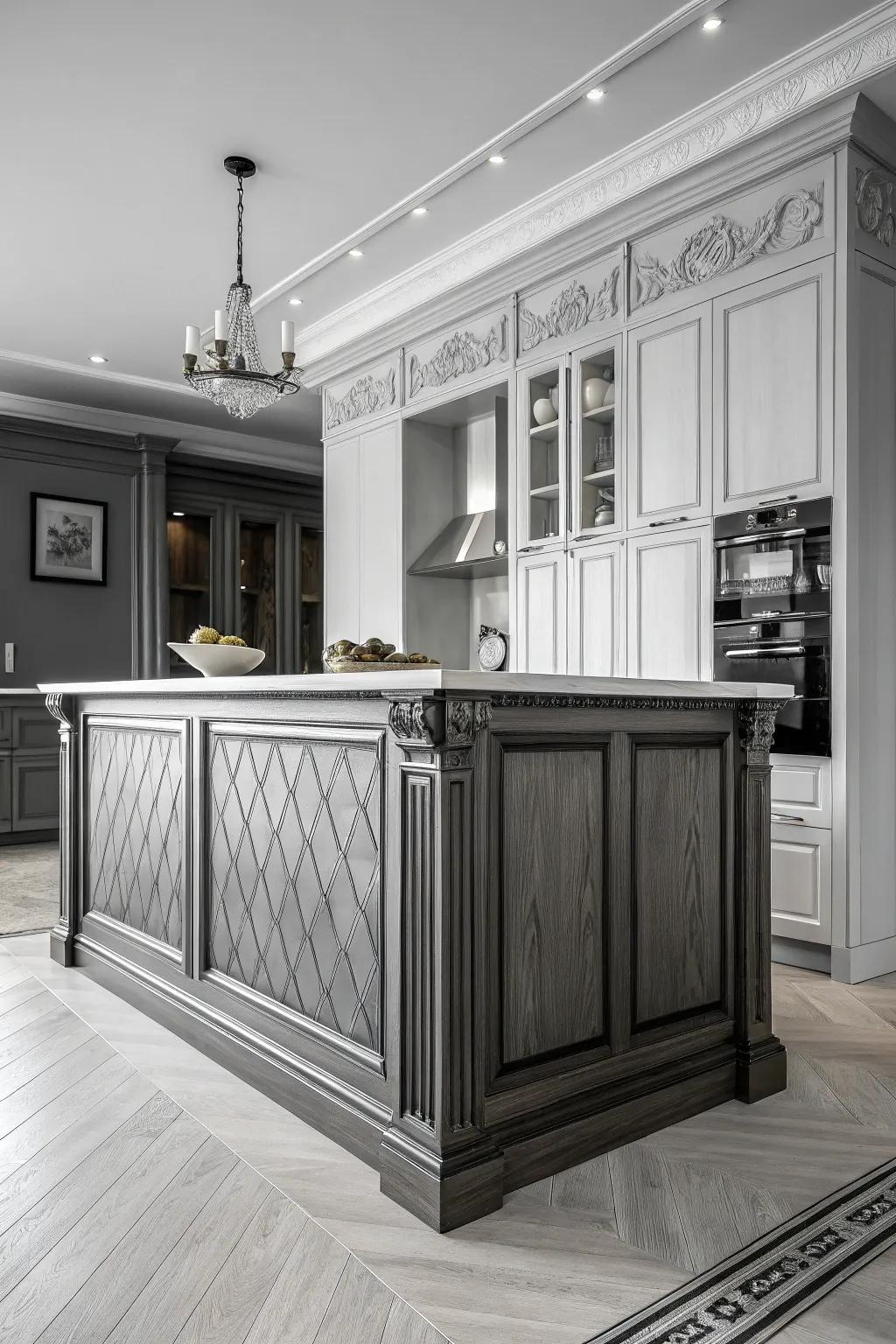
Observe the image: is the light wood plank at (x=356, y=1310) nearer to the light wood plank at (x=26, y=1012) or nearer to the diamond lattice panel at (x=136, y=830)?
Answer: the diamond lattice panel at (x=136, y=830)

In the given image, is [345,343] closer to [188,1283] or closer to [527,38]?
[527,38]

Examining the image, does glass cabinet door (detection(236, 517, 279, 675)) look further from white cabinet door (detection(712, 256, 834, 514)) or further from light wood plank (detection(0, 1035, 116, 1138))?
light wood plank (detection(0, 1035, 116, 1138))

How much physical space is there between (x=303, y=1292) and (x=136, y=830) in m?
1.62

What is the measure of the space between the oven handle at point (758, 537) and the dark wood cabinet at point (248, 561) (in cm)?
441

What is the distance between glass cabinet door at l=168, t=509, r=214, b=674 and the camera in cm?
704

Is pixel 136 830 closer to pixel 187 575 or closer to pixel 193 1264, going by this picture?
pixel 193 1264

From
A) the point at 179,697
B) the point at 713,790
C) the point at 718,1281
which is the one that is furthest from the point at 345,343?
the point at 718,1281

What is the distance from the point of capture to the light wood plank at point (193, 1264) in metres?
1.32

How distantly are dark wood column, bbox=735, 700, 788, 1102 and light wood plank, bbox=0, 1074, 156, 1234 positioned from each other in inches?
52.1

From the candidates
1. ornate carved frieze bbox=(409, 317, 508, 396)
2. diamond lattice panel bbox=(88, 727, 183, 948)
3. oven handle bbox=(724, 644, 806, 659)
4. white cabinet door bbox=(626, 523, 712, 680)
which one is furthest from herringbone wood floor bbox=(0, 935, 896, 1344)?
ornate carved frieze bbox=(409, 317, 508, 396)

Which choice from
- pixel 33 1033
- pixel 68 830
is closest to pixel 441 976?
pixel 33 1033

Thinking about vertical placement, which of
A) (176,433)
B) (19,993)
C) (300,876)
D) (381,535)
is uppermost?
(176,433)

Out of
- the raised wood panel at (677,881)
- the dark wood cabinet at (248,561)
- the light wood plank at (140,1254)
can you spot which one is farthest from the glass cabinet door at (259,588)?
the light wood plank at (140,1254)

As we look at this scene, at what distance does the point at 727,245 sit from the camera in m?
3.56
